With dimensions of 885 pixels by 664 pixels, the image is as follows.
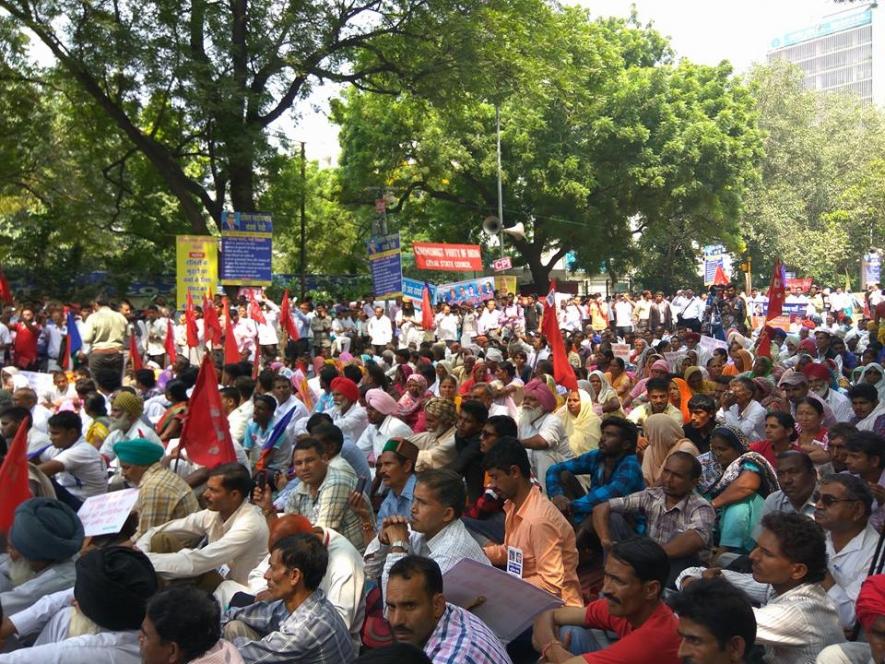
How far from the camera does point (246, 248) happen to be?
2038 cm

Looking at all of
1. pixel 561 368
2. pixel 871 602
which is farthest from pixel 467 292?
pixel 871 602

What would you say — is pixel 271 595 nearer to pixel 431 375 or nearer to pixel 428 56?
pixel 431 375

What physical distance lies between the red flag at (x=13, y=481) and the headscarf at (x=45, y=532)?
1.01m

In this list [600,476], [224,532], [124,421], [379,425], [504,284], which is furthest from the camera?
[504,284]

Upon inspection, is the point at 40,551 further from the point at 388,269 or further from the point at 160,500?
the point at 388,269

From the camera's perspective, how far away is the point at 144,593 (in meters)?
3.61

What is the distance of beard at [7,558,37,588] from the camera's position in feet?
14.2

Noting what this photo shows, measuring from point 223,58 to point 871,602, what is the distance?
19071 mm

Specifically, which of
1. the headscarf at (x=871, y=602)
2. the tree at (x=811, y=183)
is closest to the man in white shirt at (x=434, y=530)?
the headscarf at (x=871, y=602)

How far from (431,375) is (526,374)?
88.9 inches

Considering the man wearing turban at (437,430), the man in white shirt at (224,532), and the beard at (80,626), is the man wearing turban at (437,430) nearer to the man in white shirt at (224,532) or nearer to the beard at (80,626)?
the man in white shirt at (224,532)

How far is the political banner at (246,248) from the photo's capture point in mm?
20109

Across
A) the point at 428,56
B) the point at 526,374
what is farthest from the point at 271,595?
the point at 428,56

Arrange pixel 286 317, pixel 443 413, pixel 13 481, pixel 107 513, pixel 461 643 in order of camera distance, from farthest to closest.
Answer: pixel 286 317 → pixel 443 413 → pixel 13 481 → pixel 107 513 → pixel 461 643
